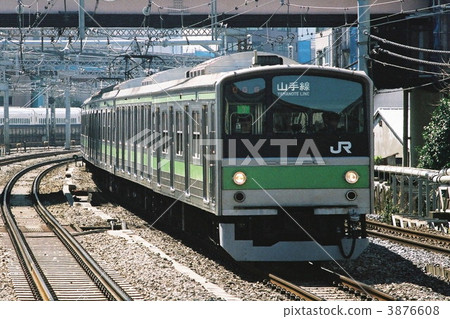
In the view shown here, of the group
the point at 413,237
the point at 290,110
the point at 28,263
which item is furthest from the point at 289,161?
the point at 413,237

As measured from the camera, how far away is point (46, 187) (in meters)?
31.9

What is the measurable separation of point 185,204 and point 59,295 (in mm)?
4415

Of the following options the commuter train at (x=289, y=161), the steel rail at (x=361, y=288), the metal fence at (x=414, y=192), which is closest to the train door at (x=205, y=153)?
the commuter train at (x=289, y=161)

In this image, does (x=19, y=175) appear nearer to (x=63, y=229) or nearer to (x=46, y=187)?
(x=46, y=187)

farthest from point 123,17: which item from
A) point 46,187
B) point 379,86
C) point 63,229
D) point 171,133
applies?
point 171,133

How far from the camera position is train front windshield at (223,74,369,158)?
12.7 m

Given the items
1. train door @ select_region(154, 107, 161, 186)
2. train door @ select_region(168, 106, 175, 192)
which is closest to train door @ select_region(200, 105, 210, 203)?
train door @ select_region(168, 106, 175, 192)

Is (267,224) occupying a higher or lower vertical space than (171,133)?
lower

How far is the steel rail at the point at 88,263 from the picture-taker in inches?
443

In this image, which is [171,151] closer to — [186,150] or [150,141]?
[186,150]

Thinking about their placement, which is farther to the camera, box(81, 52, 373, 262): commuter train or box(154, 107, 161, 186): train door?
box(154, 107, 161, 186): train door

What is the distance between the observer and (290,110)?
12.8 m

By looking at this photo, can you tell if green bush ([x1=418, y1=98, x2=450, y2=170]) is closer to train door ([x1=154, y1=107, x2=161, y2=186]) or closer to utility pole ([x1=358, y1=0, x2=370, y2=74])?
utility pole ([x1=358, y1=0, x2=370, y2=74])

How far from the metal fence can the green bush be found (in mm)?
2924
